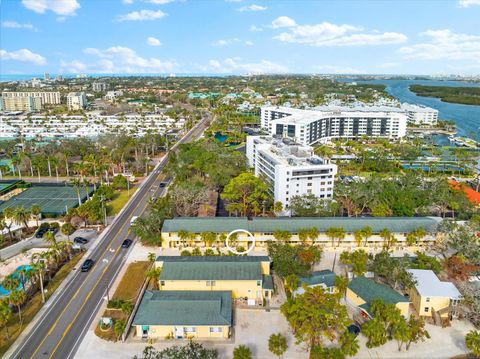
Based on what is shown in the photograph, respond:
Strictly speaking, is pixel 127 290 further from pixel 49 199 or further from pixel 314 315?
pixel 49 199

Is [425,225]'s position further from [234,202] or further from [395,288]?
[234,202]

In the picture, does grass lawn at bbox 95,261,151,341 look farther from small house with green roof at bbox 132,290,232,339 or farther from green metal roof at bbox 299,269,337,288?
green metal roof at bbox 299,269,337,288

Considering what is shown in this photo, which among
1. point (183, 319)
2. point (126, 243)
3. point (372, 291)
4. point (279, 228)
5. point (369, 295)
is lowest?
point (126, 243)

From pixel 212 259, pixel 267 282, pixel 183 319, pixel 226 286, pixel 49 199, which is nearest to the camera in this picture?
pixel 183 319

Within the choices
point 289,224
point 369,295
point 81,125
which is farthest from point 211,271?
point 81,125

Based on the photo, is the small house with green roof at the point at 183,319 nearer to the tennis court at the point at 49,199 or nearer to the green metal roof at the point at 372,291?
the green metal roof at the point at 372,291

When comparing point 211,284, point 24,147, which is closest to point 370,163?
point 211,284
